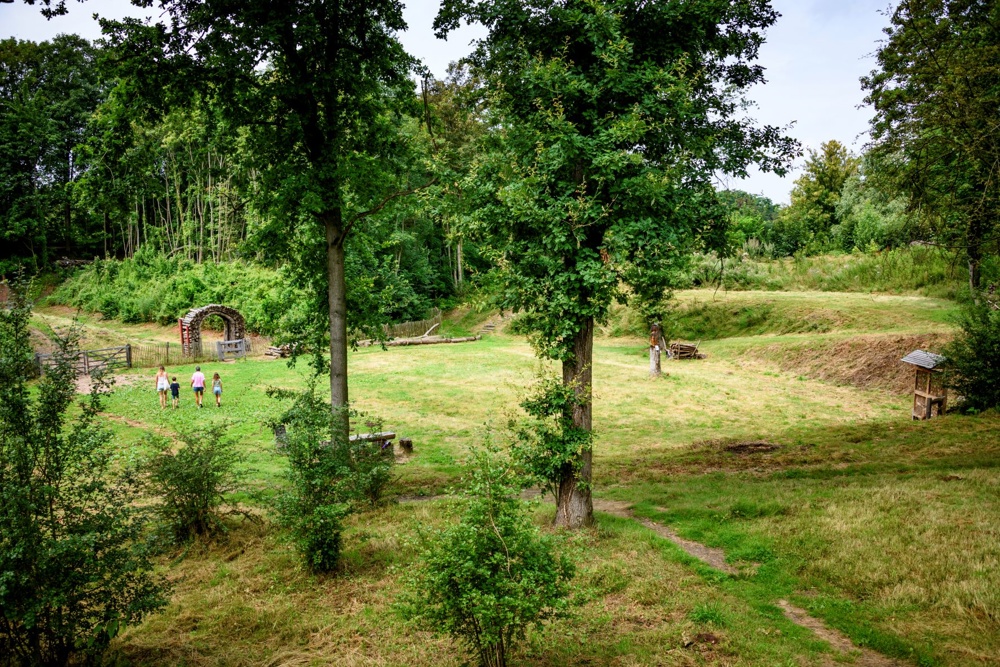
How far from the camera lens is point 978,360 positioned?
16.5 meters

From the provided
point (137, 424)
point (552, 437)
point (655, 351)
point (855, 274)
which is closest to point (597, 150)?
point (552, 437)

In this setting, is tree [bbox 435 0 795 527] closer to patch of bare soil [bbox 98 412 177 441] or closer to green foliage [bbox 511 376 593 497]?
green foliage [bbox 511 376 593 497]

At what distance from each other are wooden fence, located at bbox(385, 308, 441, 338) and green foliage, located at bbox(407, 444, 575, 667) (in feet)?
122

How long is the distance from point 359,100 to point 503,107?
13.8 feet

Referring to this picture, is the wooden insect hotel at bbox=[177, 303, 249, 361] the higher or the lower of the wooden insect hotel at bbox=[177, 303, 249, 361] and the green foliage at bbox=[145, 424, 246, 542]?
the higher

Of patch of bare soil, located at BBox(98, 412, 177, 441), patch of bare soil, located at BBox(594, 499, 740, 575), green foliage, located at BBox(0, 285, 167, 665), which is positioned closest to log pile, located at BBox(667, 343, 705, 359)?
patch of bare soil, located at BBox(594, 499, 740, 575)

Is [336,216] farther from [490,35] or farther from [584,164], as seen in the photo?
[584,164]

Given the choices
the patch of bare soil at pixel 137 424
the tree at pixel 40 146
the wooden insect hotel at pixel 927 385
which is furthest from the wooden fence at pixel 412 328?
the wooden insect hotel at pixel 927 385

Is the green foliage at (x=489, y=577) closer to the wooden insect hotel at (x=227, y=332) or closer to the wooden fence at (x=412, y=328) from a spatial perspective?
the wooden insect hotel at (x=227, y=332)

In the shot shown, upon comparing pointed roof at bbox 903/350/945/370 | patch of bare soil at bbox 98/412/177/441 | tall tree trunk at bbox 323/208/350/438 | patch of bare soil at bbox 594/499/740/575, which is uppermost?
tall tree trunk at bbox 323/208/350/438

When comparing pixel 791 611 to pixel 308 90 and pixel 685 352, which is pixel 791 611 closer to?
pixel 308 90

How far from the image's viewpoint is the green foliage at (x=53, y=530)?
5.82 metres

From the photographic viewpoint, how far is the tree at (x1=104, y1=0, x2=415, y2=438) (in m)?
11.6

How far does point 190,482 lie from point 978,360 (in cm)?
1954
